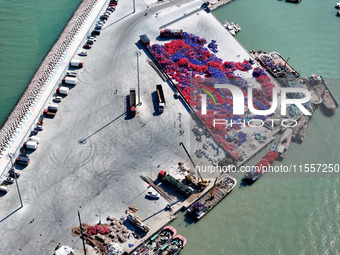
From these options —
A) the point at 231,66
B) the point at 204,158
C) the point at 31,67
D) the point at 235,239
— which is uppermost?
the point at 31,67

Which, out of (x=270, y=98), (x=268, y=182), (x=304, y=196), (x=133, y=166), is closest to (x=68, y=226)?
(x=133, y=166)

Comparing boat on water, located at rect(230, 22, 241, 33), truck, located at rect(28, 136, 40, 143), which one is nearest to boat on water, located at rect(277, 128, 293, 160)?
boat on water, located at rect(230, 22, 241, 33)

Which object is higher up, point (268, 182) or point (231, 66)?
point (231, 66)

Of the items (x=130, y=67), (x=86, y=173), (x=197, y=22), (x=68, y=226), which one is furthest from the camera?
(x=197, y=22)

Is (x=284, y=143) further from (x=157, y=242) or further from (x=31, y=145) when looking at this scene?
(x=31, y=145)

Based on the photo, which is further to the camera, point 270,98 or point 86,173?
point 270,98

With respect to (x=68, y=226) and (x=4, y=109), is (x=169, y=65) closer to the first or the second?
(x=4, y=109)
